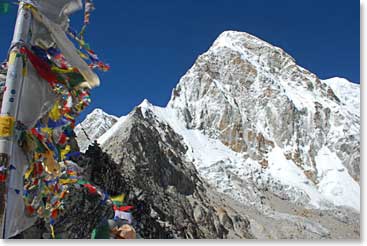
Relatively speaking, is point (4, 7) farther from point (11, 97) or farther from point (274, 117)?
point (274, 117)

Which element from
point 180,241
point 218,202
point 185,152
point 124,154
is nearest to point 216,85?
point 185,152

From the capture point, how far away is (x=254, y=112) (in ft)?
235

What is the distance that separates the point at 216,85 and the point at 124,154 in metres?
42.2

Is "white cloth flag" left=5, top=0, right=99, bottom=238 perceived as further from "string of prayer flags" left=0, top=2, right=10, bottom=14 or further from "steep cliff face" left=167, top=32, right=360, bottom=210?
"steep cliff face" left=167, top=32, right=360, bottom=210

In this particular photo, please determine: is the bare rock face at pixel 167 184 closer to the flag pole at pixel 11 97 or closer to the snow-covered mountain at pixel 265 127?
the snow-covered mountain at pixel 265 127

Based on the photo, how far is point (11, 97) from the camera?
257 centimetres

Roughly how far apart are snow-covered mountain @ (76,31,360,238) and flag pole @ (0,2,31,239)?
48.9m

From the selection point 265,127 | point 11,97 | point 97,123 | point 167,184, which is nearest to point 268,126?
point 265,127

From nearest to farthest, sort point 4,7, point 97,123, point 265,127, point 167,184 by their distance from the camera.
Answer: point 4,7 < point 167,184 < point 97,123 < point 265,127

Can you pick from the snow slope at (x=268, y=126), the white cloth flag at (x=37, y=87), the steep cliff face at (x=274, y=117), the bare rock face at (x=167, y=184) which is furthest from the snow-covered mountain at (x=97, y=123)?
the white cloth flag at (x=37, y=87)

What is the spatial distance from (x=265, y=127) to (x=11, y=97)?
69.7 m

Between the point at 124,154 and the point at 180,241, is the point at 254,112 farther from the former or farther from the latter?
the point at 180,241

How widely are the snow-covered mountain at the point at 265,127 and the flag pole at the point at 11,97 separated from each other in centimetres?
4891

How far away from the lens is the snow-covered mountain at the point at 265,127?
58.3 metres
